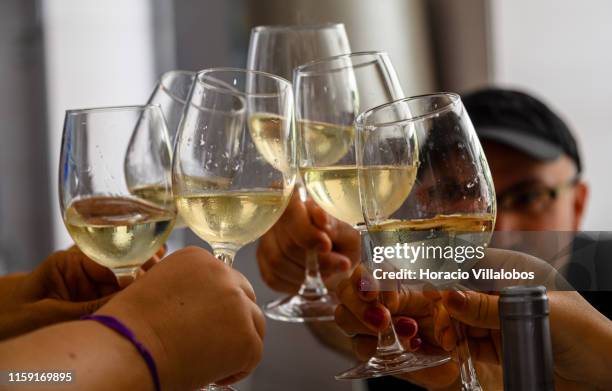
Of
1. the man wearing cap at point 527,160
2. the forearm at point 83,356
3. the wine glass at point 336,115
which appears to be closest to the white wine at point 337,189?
the wine glass at point 336,115

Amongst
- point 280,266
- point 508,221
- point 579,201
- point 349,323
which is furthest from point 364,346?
point 579,201

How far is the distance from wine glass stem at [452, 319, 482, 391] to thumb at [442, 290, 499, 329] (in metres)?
0.02

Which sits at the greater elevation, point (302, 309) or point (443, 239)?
point (443, 239)

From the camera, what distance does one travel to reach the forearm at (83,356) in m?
0.57

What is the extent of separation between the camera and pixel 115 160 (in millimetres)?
830

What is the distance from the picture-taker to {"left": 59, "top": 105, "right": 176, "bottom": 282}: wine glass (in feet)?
2.53

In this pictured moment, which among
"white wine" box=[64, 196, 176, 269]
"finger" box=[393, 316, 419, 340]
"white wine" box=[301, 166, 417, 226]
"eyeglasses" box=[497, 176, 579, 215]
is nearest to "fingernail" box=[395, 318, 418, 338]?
"finger" box=[393, 316, 419, 340]

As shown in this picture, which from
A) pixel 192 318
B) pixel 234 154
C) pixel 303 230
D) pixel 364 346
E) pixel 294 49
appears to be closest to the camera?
pixel 192 318

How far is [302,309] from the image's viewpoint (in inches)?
41.8

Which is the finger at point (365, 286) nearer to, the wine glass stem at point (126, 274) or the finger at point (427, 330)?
the finger at point (427, 330)

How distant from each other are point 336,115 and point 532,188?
106cm

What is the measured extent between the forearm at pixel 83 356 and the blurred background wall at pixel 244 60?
0.38 meters

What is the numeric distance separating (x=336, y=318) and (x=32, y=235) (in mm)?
2894

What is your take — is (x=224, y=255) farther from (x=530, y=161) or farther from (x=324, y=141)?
(x=530, y=161)
